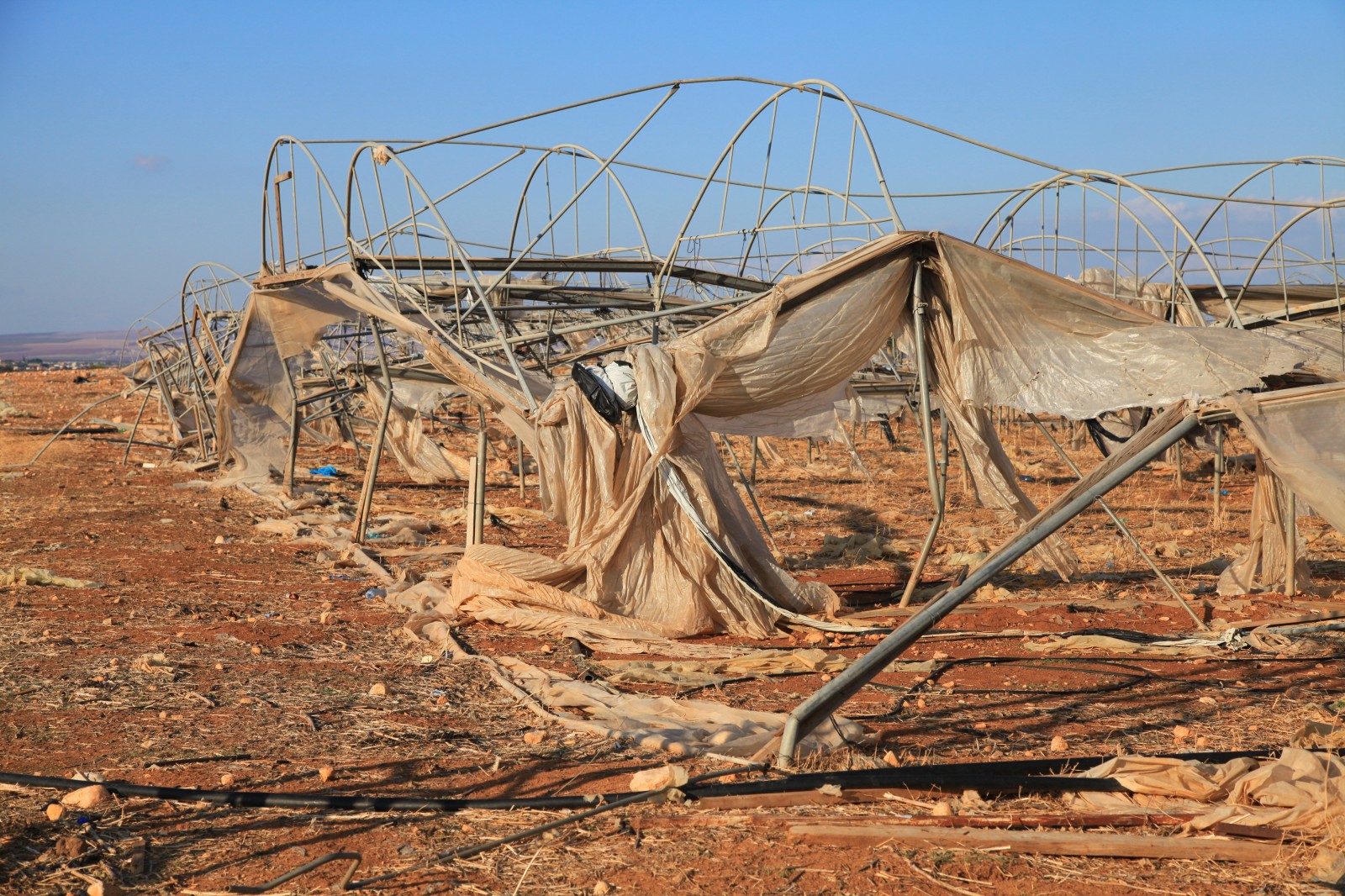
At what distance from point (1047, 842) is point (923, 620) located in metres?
1.01

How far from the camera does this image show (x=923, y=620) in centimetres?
452

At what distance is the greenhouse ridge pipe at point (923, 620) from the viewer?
441 cm

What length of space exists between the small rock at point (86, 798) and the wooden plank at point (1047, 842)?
255 cm

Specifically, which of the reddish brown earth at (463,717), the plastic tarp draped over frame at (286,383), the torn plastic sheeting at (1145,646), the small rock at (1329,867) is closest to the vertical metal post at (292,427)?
the plastic tarp draped over frame at (286,383)

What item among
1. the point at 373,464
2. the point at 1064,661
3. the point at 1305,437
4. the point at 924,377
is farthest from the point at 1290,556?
the point at 373,464

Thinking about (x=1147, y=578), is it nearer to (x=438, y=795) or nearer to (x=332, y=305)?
(x=438, y=795)

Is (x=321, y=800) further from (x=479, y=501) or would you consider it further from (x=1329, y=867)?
(x=479, y=501)

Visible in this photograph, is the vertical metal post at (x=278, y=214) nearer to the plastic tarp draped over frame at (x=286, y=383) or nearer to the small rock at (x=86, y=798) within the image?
the plastic tarp draped over frame at (x=286, y=383)

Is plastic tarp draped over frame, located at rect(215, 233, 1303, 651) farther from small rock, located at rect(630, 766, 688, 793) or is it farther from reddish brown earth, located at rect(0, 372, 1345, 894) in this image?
small rock, located at rect(630, 766, 688, 793)

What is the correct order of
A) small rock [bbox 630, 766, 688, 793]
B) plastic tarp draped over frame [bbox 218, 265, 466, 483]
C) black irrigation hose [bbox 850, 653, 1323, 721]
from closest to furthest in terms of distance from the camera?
small rock [bbox 630, 766, 688, 793], black irrigation hose [bbox 850, 653, 1323, 721], plastic tarp draped over frame [bbox 218, 265, 466, 483]

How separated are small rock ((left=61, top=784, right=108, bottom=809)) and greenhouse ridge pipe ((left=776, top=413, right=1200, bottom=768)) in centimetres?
257

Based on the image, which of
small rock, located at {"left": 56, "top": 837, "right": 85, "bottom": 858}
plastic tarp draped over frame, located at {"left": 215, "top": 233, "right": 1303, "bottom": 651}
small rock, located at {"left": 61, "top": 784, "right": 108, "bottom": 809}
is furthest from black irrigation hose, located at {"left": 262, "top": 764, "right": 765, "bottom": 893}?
plastic tarp draped over frame, located at {"left": 215, "top": 233, "right": 1303, "bottom": 651}

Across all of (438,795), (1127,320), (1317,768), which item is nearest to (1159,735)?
(1317,768)

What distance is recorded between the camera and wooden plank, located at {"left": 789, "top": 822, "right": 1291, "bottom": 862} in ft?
12.2
